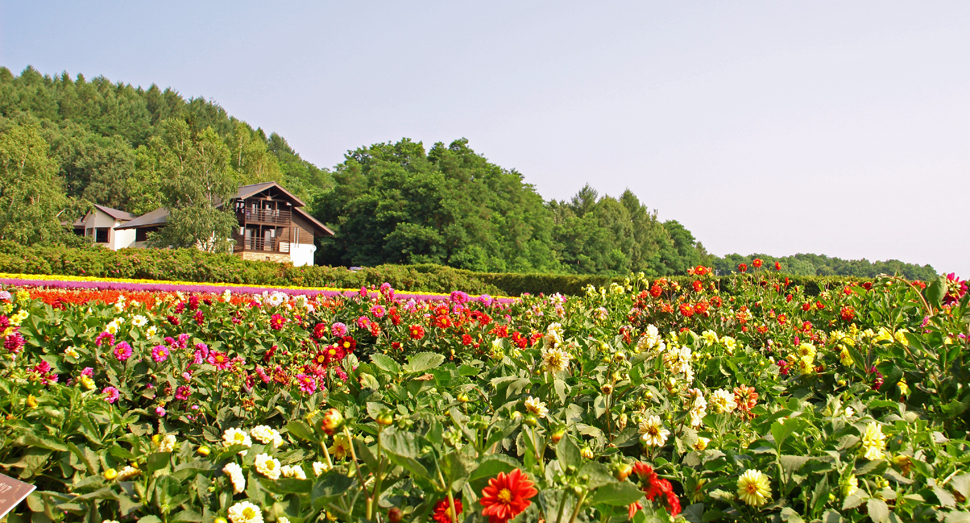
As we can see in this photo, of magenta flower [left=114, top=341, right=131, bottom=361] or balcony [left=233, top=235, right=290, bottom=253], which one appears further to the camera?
balcony [left=233, top=235, right=290, bottom=253]

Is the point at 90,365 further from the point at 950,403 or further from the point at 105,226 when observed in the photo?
the point at 105,226

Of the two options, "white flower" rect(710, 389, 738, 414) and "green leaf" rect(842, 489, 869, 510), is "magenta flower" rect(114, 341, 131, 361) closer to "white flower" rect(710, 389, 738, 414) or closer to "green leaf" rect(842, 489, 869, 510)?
"white flower" rect(710, 389, 738, 414)

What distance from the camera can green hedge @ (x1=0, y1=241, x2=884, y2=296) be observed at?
14.3m

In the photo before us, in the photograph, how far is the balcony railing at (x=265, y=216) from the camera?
109 feet

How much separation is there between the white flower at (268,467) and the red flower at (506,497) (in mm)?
604

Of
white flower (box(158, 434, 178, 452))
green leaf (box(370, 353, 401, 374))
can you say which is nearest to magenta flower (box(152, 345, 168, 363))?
white flower (box(158, 434, 178, 452))

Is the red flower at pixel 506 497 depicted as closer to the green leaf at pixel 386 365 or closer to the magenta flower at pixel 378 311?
the green leaf at pixel 386 365

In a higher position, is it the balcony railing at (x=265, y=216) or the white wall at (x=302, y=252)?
the balcony railing at (x=265, y=216)

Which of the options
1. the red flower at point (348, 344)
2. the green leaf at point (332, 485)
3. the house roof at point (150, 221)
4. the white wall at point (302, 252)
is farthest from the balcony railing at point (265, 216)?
the green leaf at point (332, 485)

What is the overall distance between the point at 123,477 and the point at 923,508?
5.55 feet

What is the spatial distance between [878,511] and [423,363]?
111 centimetres

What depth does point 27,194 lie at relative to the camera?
26031mm

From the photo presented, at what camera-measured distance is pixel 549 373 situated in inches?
67.1

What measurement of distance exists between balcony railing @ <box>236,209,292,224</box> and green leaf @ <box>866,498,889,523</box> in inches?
1391
